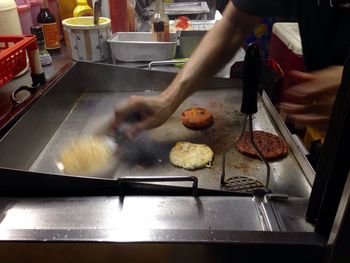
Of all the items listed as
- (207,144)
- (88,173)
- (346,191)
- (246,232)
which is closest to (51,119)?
(88,173)

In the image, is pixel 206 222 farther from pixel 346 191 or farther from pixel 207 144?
pixel 207 144

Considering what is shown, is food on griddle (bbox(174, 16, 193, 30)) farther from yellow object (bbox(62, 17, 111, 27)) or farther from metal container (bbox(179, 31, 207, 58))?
yellow object (bbox(62, 17, 111, 27))

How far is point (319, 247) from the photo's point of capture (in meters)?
0.51

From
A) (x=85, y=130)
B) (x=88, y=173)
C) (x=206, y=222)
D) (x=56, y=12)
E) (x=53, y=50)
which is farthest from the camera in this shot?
(x=56, y=12)

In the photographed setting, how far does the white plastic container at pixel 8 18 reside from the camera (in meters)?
1.22

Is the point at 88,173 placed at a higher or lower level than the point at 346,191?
lower

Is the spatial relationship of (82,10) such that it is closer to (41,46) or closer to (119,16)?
(119,16)

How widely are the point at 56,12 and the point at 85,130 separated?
3.17ft

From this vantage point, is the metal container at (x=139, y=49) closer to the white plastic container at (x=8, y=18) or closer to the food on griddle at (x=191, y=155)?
the white plastic container at (x=8, y=18)

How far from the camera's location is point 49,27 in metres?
1.53

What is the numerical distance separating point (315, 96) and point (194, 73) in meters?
0.56

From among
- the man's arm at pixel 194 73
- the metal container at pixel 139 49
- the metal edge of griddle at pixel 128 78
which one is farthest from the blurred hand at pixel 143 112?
the metal container at pixel 139 49

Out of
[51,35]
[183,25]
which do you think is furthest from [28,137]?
[183,25]

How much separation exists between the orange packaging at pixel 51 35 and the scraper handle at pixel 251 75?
119 centimetres
